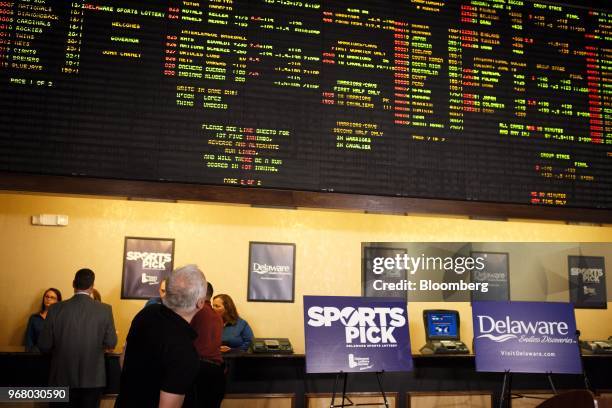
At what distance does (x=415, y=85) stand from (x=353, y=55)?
1.55ft

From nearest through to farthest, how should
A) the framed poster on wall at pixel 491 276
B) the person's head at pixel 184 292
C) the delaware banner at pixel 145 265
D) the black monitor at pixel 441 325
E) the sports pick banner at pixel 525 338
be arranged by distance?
1. the person's head at pixel 184 292
2. the sports pick banner at pixel 525 338
3. the black monitor at pixel 441 325
4. the delaware banner at pixel 145 265
5. the framed poster on wall at pixel 491 276

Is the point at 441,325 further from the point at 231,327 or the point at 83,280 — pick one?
the point at 83,280

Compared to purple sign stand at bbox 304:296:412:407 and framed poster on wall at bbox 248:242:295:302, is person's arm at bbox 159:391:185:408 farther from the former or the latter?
framed poster on wall at bbox 248:242:295:302

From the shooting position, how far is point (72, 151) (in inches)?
131

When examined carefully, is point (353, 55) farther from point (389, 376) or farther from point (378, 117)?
point (389, 376)

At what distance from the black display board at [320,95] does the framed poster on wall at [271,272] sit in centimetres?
320

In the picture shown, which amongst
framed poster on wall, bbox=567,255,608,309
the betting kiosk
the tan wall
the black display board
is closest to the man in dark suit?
the black display board

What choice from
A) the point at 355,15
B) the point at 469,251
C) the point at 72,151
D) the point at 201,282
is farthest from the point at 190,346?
the point at 469,251

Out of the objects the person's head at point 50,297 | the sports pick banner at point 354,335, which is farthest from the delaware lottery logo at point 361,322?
the person's head at point 50,297

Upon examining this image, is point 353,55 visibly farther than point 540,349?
No

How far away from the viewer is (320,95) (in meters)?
3.67

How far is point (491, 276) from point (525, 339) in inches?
112

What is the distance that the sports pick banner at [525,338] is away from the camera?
424cm

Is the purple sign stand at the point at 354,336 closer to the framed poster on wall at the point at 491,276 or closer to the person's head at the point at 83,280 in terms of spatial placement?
the person's head at the point at 83,280
